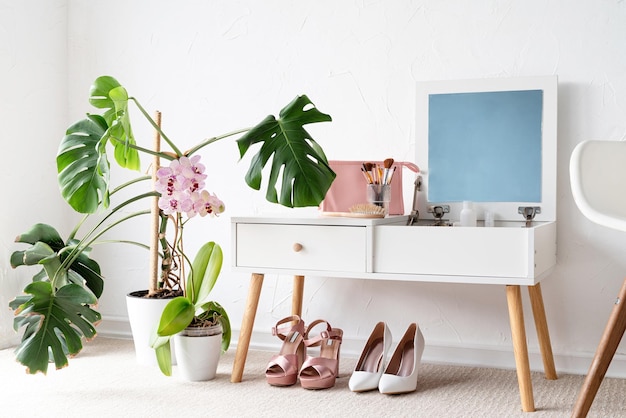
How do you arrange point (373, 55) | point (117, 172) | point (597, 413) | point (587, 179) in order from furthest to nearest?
point (117, 172) < point (373, 55) < point (587, 179) < point (597, 413)

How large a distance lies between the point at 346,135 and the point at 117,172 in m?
0.93

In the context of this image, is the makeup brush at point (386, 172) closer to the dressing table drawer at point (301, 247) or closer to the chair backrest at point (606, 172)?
the dressing table drawer at point (301, 247)

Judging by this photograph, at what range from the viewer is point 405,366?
6.73 feet

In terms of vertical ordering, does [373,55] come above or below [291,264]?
above

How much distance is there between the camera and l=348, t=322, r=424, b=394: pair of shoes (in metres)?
1.93

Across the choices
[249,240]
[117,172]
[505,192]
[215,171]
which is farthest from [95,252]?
[505,192]

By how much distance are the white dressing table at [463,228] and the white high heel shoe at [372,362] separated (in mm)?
231

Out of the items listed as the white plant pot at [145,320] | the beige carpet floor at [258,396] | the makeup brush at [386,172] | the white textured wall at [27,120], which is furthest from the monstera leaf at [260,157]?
the white textured wall at [27,120]

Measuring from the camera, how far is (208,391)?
1.98m

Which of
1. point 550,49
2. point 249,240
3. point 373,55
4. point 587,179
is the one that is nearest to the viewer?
point 587,179

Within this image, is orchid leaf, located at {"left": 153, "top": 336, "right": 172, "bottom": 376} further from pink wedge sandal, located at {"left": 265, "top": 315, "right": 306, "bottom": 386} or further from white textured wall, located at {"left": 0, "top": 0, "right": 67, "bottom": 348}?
→ white textured wall, located at {"left": 0, "top": 0, "right": 67, "bottom": 348}

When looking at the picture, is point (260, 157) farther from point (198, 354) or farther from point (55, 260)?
point (55, 260)

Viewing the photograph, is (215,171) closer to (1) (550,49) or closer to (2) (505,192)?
(2) (505,192)

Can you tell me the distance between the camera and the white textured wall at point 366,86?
2.20 m
